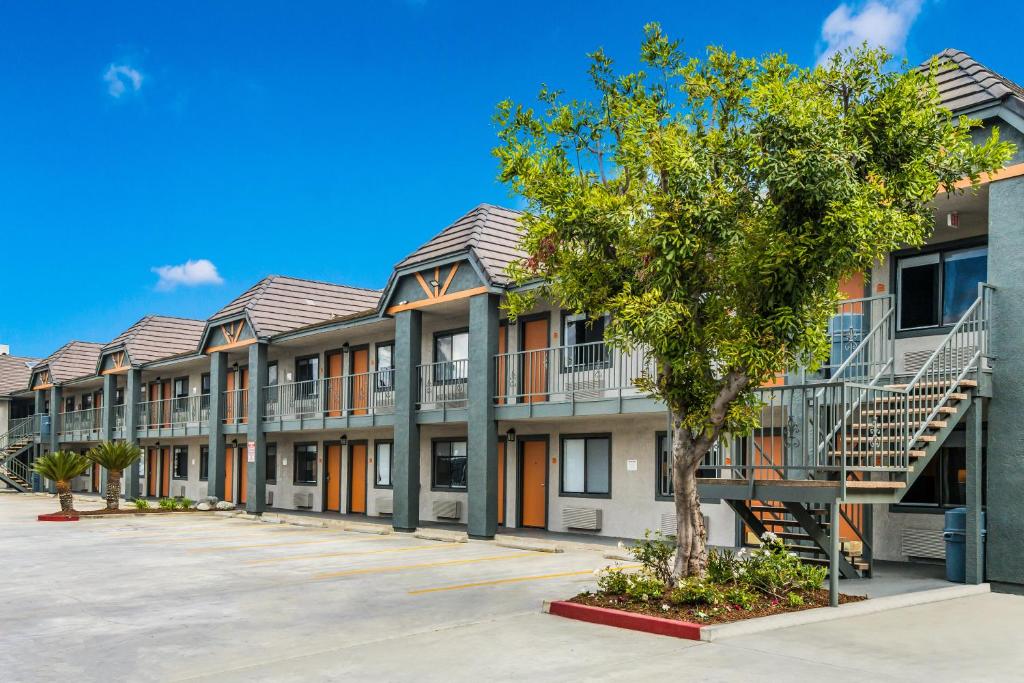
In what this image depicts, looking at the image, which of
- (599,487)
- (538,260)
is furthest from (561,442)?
(538,260)

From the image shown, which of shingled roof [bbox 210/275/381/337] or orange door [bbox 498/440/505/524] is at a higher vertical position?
shingled roof [bbox 210/275/381/337]

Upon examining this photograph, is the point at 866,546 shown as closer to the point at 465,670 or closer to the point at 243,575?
the point at 465,670

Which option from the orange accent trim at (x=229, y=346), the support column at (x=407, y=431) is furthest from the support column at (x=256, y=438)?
the support column at (x=407, y=431)

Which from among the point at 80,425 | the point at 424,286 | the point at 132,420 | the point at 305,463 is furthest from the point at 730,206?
the point at 80,425

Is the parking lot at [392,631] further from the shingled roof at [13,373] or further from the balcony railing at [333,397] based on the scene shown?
the shingled roof at [13,373]

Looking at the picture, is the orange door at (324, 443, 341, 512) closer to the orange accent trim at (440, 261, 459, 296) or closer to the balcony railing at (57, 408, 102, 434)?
the orange accent trim at (440, 261, 459, 296)

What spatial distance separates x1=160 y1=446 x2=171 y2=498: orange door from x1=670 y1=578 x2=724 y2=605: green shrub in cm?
3629

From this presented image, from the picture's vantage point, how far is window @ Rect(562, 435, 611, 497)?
21.8 m

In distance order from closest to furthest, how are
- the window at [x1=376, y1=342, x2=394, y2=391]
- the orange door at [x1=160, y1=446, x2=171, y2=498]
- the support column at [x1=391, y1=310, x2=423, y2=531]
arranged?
the support column at [x1=391, y1=310, x2=423, y2=531] → the window at [x1=376, y1=342, x2=394, y2=391] → the orange door at [x1=160, y1=446, x2=171, y2=498]

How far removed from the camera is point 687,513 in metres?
11.5

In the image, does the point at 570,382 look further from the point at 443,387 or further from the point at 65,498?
the point at 65,498

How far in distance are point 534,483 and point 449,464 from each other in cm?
348

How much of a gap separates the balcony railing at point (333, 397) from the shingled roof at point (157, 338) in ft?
36.3

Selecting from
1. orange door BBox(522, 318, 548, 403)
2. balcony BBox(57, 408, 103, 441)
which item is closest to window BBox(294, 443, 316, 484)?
orange door BBox(522, 318, 548, 403)
